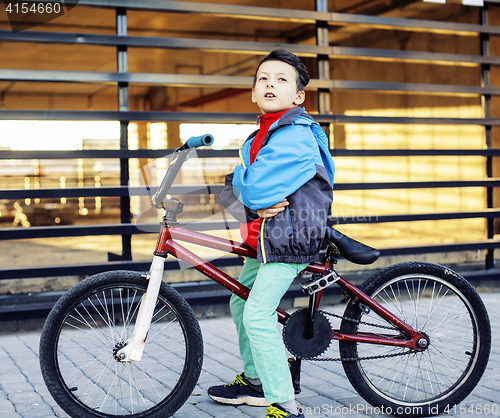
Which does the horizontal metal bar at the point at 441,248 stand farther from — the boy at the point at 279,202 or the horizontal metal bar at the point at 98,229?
the boy at the point at 279,202

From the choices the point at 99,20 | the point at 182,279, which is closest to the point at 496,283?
the point at 182,279

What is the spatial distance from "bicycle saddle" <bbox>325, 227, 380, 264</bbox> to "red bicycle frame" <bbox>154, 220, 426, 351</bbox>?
0.13 metres

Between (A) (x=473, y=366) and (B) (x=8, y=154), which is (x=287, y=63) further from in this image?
(B) (x=8, y=154)

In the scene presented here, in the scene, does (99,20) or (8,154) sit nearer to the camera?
(8,154)

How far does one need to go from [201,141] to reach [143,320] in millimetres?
870

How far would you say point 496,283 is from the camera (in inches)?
242

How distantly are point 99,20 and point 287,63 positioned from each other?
10551 millimetres

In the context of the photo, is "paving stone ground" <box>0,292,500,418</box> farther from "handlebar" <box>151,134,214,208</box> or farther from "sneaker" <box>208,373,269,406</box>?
"handlebar" <box>151,134,214,208</box>

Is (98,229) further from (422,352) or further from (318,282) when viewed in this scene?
(422,352)

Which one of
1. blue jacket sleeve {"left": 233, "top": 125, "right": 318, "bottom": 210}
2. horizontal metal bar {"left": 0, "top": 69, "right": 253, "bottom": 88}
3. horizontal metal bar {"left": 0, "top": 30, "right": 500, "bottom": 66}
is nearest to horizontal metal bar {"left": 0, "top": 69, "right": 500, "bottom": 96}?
horizontal metal bar {"left": 0, "top": 69, "right": 253, "bottom": 88}

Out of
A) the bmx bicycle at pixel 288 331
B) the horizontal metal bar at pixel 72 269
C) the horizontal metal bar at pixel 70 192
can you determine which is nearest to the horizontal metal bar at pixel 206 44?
the horizontal metal bar at pixel 70 192

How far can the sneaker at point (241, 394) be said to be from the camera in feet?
9.75

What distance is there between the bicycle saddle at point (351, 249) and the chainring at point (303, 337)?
33cm

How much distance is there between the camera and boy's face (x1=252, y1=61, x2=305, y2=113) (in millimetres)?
2645
